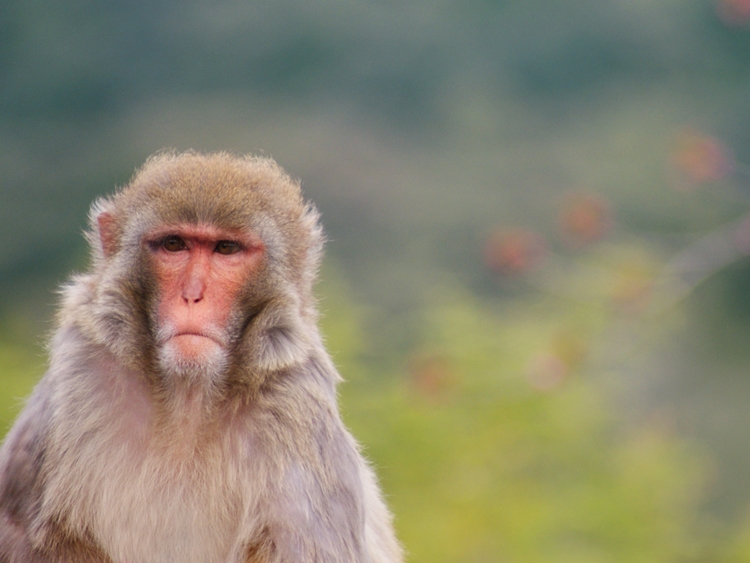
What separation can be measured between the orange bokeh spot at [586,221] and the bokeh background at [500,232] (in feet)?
0.07

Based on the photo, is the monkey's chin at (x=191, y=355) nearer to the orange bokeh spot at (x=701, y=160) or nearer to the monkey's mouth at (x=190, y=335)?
the monkey's mouth at (x=190, y=335)

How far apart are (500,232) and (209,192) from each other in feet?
19.6

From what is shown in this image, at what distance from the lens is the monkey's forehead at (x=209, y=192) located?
3902 mm

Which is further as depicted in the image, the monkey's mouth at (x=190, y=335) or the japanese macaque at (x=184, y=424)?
the japanese macaque at (x=184, y=424)

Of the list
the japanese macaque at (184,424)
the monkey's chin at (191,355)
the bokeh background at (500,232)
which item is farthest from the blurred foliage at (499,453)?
the monkey's chin at (191,355)

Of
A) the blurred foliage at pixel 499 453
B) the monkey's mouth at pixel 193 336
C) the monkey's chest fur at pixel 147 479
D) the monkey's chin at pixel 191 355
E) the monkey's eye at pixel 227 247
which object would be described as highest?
the blurred foliage at pixel 499 453

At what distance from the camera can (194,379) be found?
3.80m

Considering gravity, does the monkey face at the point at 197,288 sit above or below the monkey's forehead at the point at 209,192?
below

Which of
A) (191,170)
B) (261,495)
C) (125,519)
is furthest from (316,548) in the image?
(191,170)

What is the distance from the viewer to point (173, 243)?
3.89m

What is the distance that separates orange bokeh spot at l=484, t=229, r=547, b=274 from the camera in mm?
8695

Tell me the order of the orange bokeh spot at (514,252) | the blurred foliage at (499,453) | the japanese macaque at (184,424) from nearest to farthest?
the japanese macaque at (184,424)
the orange bokeh spot at (514,252)
the blurred foliage at (499,453)

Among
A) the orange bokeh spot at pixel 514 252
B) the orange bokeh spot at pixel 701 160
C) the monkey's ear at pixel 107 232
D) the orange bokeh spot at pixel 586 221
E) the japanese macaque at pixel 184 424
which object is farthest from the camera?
the orange bokeh spot at pixel 514 252

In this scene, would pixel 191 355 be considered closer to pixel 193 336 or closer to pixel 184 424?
pixel 193 336
